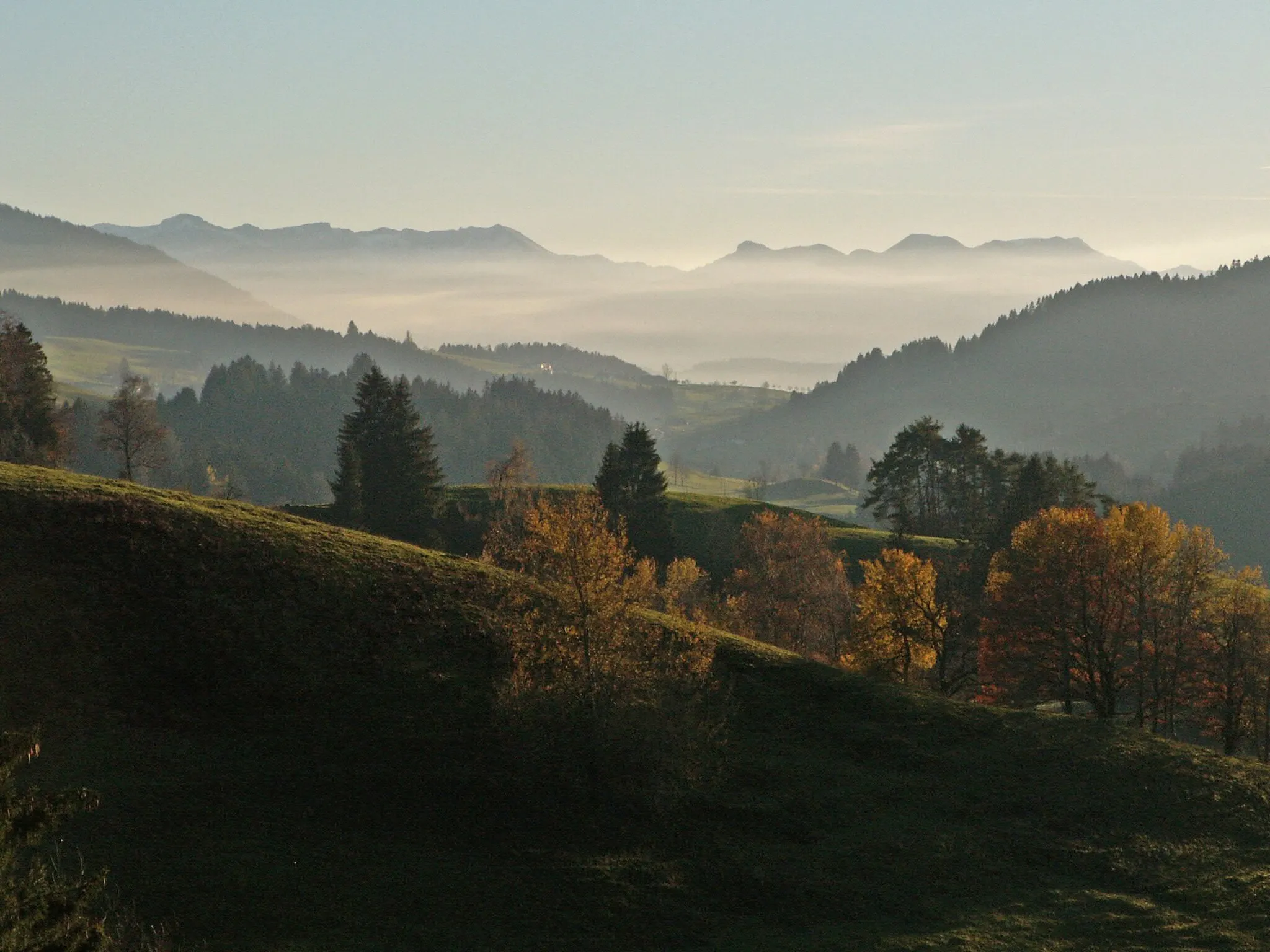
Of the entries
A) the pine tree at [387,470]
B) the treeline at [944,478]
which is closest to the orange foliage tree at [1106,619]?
the pine tree at [387,470]

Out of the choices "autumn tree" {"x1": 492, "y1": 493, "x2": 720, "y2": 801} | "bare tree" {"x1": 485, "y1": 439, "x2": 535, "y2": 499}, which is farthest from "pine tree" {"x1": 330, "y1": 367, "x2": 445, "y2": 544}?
"autumn tree" {"x1": 492, "y1": 493, "x2": 720, "y2": 801}

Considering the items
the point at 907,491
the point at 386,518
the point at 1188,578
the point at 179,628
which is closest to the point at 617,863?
the point at 179,628

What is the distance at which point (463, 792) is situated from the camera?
46688 millimetres

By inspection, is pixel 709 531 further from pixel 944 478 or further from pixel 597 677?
pixel 597 677

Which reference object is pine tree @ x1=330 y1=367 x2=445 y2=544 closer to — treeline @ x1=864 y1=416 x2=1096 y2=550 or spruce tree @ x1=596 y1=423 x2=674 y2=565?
spruce tree @ x1=596 y1=423 x2=674 y2=565

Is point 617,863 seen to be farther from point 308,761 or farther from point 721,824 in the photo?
point 308,761

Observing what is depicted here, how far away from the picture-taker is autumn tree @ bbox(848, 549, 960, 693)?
80.3 metres

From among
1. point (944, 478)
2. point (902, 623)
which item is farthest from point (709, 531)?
point (902, 623)

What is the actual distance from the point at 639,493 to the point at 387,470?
27.6m

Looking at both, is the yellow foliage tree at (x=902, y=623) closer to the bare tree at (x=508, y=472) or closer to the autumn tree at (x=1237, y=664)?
the autumn tree at (x=1237, y=664)

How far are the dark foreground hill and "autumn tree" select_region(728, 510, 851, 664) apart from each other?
27777mm

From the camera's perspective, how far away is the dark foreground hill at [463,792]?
38562 millimetres

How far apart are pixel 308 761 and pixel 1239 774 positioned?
4437cm

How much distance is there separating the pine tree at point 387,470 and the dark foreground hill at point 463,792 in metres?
47.8
